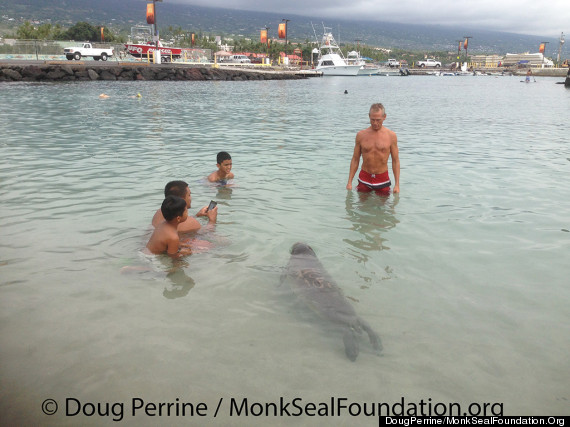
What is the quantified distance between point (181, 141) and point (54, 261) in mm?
8947

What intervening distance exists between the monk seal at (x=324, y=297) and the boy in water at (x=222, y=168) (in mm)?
3523

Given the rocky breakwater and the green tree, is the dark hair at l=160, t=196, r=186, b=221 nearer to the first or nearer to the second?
the rocky breakwater

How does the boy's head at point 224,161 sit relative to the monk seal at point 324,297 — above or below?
above

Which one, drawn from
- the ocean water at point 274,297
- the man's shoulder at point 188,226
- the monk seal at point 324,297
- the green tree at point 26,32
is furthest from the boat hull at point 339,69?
the monk seal at point 324,297

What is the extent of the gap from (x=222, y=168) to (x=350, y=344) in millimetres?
5474

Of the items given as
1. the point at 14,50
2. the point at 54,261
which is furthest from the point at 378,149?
the point at 14,50

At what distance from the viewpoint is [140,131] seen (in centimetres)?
1509

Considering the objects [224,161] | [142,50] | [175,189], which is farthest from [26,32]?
[175,189]

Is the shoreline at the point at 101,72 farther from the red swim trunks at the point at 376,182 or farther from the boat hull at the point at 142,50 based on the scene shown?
the red swim trunks at the point at 376,182

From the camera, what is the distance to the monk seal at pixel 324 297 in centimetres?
344

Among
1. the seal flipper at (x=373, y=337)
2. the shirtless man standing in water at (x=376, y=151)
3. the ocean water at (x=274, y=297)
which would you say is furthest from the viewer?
the shirtless man standing in water at (x=376, y=151)

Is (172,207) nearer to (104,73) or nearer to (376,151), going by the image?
(376,151)

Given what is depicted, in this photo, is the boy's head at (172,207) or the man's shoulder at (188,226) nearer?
the boy's head at (172,207)

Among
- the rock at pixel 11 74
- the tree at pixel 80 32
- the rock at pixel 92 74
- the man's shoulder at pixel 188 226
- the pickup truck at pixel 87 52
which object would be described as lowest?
the man's shoulder at pixel 188 226
